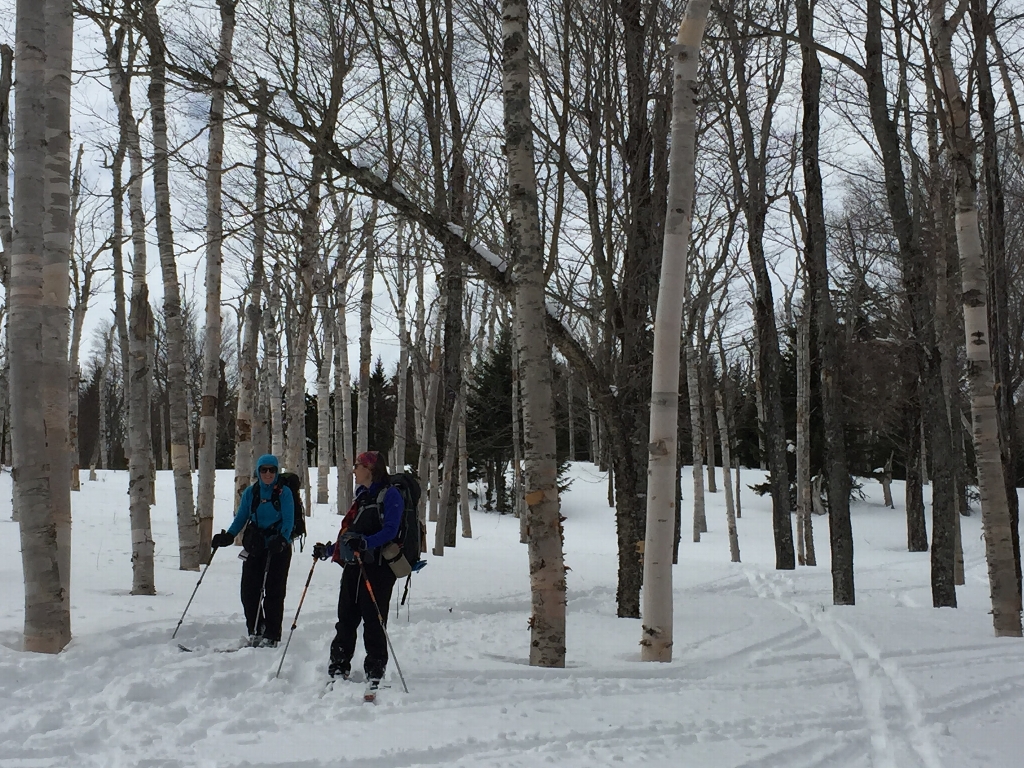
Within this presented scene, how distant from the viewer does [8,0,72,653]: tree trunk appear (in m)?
5.23

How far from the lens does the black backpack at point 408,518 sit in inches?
212

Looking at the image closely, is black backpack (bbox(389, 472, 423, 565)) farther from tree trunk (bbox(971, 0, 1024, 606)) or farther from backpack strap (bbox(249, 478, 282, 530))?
tree trunk (bbox(971, 0, 1024, 606))

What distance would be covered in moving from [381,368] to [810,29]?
109ft

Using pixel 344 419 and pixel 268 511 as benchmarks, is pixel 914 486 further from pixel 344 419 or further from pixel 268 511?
pixel 268 511

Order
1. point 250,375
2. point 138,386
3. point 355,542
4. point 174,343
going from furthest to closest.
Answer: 1. point 250,375
2. point 174,343
3. point 138,386
4. point 355,542

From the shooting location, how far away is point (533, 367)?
582cm

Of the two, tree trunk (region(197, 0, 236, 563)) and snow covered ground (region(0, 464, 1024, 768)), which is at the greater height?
tree trunk (region(197, 0, 236, 563))

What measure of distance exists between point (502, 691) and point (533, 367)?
2.29 meters

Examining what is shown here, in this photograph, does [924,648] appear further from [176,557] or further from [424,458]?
[176,557]

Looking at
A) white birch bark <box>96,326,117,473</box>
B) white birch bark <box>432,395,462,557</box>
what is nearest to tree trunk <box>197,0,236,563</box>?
white birch bark <box>432,395,462,557</box>

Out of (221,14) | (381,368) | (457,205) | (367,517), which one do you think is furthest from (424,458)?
(381,368)

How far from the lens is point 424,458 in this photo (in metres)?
14.1

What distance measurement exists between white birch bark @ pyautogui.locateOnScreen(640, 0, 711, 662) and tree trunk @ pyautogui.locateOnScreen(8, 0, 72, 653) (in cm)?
423

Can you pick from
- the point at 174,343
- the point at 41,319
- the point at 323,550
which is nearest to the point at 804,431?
the point at 174,343
